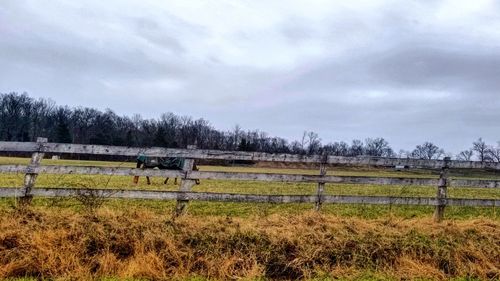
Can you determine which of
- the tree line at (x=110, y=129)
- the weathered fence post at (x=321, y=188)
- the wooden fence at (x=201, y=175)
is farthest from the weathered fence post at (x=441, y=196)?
the tree line at (x=110, y=129)

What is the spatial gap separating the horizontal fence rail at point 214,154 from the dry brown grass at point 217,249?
1.78 meters

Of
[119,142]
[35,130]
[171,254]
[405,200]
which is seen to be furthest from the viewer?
[35,130]

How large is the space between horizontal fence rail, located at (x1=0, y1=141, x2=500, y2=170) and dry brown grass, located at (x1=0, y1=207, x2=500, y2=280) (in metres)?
1.78

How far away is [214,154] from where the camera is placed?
880 centimetres

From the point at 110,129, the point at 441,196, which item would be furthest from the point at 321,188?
the point at 110,129

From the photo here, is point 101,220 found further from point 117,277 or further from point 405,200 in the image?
point 405,200

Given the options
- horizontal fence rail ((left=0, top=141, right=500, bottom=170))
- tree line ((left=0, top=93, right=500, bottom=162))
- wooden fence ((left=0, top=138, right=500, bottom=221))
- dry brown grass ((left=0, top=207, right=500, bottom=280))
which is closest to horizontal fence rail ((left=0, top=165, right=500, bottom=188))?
wooden fence ((left=0, top=138, right=500, bottom=221))

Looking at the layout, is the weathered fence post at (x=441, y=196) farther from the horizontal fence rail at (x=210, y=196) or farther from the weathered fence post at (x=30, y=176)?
the weathered fence post at (x=30, y=176)

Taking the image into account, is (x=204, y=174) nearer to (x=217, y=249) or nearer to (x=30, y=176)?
(x=217, y=249)

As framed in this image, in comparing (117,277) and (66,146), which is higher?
(66,146)

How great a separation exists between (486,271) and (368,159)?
4.37 metres

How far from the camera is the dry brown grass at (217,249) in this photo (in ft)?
17.2

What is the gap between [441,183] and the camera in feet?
32.5

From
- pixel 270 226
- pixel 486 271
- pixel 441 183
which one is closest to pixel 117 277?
pixel 270 226
